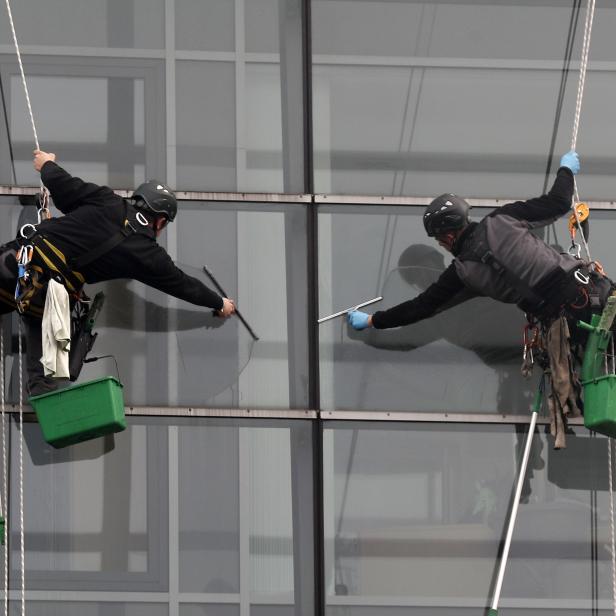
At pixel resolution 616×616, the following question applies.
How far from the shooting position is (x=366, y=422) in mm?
11469

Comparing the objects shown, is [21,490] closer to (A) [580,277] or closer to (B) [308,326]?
(B) [308,326]

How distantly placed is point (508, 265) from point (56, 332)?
2.49 m

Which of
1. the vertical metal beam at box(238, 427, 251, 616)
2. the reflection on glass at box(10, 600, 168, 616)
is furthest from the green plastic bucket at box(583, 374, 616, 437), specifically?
the reflection on glass at box(10, 600, 168, 616)

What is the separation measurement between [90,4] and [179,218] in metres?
1.42

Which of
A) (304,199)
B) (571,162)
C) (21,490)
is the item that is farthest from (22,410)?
(571,162)

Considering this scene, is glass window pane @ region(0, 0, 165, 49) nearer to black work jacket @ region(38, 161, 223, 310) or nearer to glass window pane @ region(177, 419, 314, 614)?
black work jacket @ region(38, 161, 223, 310)

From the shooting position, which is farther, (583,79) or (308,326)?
(583,79)

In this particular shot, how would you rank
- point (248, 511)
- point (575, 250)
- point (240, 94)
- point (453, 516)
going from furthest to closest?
point (240, 94) → point (575, 250) → point (453, 516) → point (248, 511)

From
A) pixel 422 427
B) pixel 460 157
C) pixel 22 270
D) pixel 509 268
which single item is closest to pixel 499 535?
pixel 422 427

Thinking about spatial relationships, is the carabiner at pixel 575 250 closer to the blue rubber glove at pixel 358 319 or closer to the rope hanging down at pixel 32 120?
the blue rubber glove at pixel 358 319

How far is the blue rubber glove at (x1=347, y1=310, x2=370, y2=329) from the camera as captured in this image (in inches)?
456

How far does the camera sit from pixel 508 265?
1128 centimetres

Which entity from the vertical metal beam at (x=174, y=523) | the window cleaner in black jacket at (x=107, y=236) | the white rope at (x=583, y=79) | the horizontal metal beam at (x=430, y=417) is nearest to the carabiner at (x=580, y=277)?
the white rope at (x=583, y=79)

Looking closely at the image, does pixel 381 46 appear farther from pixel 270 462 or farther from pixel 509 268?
pixel 270 462
